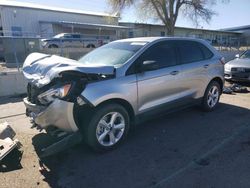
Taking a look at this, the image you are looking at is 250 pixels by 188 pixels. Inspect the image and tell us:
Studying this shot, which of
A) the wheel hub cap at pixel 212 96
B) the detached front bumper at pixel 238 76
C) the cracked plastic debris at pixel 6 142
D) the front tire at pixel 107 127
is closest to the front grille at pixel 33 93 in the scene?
the cracked plastic debris at pixel 6 142

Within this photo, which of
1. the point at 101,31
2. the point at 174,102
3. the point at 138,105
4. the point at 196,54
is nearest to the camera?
the point at 138,105

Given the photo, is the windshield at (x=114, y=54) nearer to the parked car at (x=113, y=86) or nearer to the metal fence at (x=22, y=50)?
the parked car at (x=113, y=86)

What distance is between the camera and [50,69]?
160 inches

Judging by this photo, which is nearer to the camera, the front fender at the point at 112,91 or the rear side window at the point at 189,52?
the front fender at the point at 112,91

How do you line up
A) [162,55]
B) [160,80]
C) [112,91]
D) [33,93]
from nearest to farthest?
1. [112,91]
2. [33,93]
3. [160,80]
4. [162,55]

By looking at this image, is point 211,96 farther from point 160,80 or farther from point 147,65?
point 147,65

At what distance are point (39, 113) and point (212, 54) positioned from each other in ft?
13.8

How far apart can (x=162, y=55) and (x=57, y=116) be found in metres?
2.33

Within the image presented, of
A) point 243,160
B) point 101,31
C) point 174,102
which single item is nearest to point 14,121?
point 174,102

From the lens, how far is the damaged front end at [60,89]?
12.6 ft

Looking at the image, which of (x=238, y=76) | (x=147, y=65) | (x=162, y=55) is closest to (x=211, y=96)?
(x=162, y=55)

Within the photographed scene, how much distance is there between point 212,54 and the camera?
21.0 ft

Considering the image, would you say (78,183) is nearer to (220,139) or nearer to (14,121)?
(220,139)

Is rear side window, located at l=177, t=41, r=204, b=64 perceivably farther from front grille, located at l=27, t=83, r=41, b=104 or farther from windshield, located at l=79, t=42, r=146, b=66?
front grille, located at l=27, t=83, r=41, b=104
